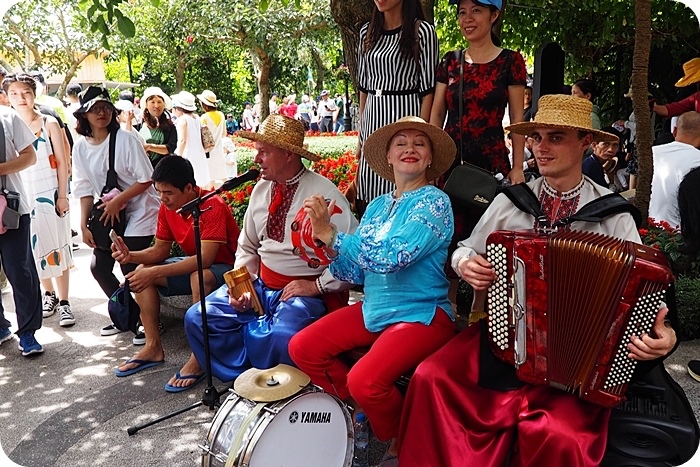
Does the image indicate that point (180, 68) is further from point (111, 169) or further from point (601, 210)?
point (601, 210)

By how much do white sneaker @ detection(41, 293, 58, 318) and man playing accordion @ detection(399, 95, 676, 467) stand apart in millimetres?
4255

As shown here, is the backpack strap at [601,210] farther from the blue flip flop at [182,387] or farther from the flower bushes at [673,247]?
the blue flip flop at [182,387]

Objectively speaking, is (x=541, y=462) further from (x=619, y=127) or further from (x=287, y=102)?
(x=287, y=102)

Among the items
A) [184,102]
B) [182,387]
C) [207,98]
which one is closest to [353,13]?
[182,387]

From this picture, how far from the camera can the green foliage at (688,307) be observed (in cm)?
468

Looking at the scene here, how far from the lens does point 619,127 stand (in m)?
9.40

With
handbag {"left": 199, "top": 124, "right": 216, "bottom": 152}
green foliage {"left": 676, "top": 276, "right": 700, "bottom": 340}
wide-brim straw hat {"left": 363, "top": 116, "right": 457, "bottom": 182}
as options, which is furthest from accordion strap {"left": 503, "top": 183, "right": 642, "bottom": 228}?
handbag {"left": 199, "top": 124, "right": 216, "bottom": 152}

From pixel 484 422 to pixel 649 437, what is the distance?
25.1 inches

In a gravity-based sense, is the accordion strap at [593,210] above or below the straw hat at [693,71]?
below

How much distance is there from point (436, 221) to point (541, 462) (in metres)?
1.15

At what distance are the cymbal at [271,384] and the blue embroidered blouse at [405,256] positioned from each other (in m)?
0.48

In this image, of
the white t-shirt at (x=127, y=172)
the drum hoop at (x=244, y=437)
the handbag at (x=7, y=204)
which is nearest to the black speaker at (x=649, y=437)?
the drum hoop at (x=244, y=437)

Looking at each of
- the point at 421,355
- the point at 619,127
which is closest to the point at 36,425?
the point at 421,355

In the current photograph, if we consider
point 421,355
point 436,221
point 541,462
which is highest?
point 436,221
